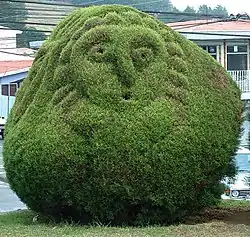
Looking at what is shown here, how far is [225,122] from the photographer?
877cm

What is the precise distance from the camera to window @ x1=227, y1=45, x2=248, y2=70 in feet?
106

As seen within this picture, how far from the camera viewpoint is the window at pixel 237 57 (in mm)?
32312

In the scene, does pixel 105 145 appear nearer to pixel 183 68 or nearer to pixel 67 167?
pixel 67 167

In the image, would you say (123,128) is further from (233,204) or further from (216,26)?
(216,26)

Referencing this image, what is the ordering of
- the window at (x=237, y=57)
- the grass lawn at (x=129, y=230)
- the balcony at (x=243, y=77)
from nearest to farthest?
the grass lawn at (x=129, y=230) → the balcony at (x=243, y=77) → the window at (x=237, y=57)

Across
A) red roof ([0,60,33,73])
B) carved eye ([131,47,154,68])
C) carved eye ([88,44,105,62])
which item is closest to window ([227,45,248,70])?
red roof ([0,60,33,73])

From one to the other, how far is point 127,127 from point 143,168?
1.58 ft

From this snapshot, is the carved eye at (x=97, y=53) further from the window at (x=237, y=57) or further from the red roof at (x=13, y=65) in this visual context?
the red roof at (x=13, y=65)

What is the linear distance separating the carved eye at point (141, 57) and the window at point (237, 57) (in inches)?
942

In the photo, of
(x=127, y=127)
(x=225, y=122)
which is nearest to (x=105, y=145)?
(x=127, y=127)

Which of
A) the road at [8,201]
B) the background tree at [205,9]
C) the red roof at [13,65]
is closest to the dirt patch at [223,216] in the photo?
the road at [8,201]

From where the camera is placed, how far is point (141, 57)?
343 inches

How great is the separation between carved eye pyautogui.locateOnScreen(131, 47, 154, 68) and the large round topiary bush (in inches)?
0.6

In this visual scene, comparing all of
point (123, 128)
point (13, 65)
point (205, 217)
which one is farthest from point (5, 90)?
point (123, 128)
